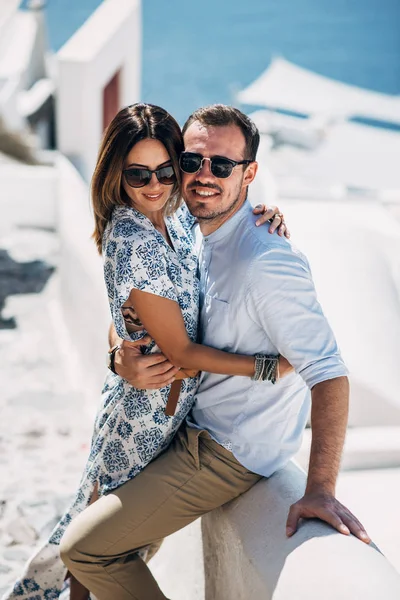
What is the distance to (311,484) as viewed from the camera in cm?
207

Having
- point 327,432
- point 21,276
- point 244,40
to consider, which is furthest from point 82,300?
point 244,40

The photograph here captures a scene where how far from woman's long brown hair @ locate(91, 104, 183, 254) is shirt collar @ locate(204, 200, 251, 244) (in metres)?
0.18

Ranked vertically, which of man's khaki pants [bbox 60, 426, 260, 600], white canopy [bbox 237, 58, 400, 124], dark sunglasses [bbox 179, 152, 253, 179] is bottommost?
white canopy [bbox 237, 58, 400, 124]

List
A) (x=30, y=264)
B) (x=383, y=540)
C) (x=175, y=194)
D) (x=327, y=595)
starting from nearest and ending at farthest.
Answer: (x=327, y=595)
(x=175, y=194)
(x=383, y=540)
(x=30, y=264)

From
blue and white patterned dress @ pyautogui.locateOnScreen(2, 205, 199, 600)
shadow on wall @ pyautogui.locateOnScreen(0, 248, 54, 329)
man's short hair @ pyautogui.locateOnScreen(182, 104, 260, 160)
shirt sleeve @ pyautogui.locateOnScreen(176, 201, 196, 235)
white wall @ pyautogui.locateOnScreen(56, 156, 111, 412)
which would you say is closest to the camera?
blue and white patterned dress @ pyautogui.locateOnScreen(2, 205, 199, 600)

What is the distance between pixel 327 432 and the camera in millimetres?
2088

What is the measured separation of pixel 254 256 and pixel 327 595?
913 mm

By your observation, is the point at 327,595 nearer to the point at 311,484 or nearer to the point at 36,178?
the point at 311,484

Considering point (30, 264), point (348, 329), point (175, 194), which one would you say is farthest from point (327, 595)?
point (30, 264)

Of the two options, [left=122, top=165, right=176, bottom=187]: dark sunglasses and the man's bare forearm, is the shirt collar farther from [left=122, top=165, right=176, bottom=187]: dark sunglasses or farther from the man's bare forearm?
the man's bare forearm

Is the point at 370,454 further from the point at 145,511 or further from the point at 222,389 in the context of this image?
the point at 145,511

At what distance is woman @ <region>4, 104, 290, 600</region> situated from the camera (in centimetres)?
225

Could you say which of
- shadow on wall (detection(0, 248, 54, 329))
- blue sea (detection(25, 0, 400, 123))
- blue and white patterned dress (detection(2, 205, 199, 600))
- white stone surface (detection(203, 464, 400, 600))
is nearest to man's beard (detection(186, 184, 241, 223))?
blue and white patterned dress (detection(2, 205, 199, 600))

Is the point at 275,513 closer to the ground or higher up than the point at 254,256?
closer to the ground
